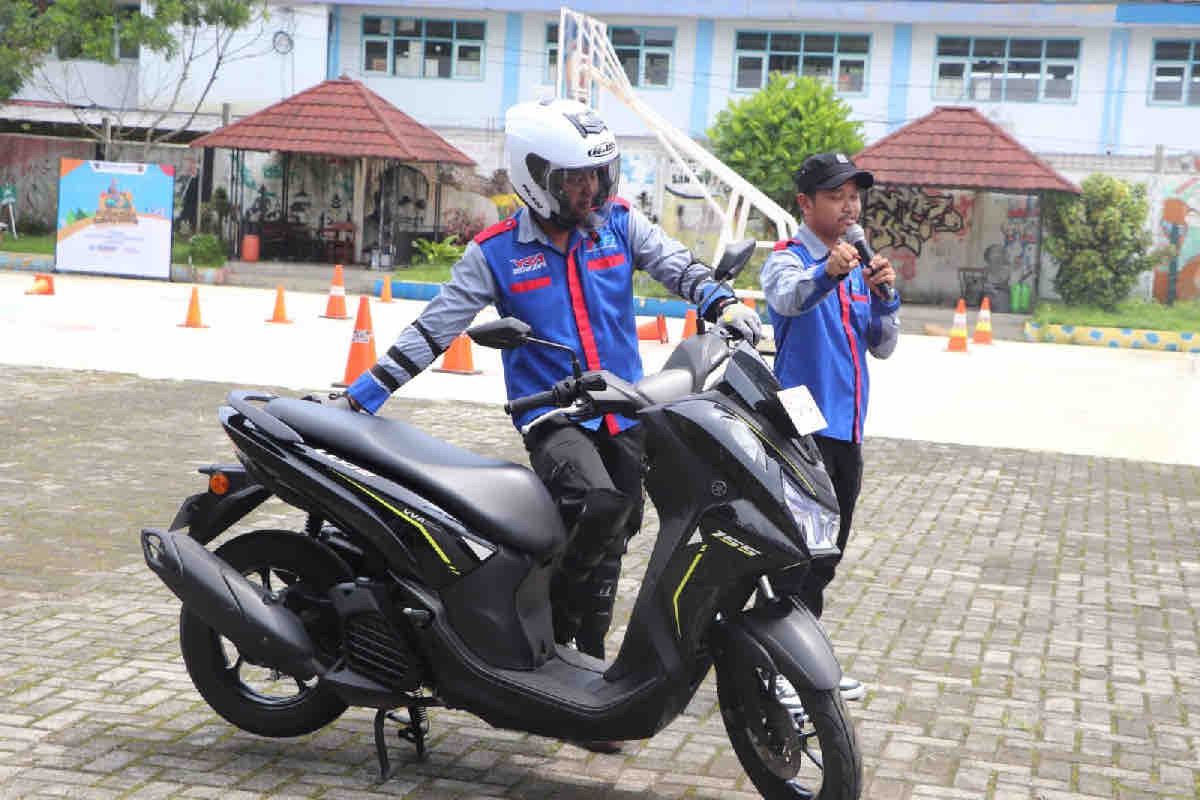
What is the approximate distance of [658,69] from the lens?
3816 cm

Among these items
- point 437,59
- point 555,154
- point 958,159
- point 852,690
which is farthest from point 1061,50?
point 555,154

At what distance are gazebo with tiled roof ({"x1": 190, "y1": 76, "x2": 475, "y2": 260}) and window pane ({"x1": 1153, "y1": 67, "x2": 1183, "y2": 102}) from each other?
15.6 m

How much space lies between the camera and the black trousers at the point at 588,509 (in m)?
4.27

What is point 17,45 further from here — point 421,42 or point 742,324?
point 742,324

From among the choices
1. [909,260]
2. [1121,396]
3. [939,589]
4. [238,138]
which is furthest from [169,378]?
[909,260]

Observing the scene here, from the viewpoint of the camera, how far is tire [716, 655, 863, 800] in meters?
3.74

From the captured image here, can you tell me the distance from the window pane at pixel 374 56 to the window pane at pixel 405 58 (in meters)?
0.21

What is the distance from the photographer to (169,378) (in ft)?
42.2

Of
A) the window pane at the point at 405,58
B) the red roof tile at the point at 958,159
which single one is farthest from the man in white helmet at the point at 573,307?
the window pane at the point at 405,58

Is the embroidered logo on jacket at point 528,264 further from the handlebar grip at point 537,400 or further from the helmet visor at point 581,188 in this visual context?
the handlebar grip at point 537,400

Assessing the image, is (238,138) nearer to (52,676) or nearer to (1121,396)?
(1121,396)

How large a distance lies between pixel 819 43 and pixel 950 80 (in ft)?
10.2

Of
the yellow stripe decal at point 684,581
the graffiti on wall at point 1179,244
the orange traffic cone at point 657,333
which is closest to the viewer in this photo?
the yellow stripe decal at point 684,581

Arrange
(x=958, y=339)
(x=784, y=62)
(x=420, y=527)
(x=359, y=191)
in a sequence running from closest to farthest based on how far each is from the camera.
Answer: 1. (x=420, y=527)
2. (x=958, y=339)
3. (x=359, y=191)
4. (x=784, y=62)
